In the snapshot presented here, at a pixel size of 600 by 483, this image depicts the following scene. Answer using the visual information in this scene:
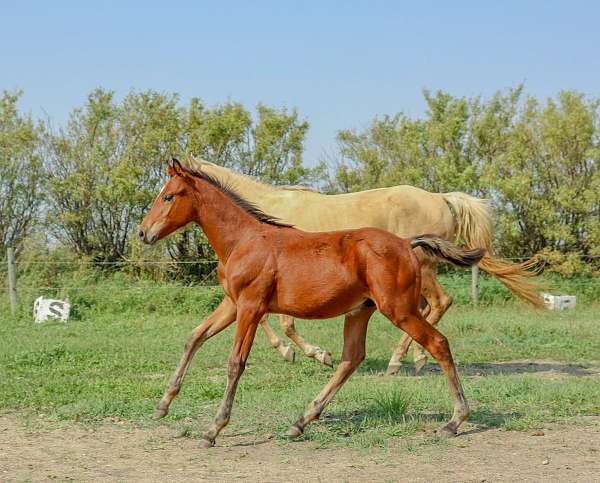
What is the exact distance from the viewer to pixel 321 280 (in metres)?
6.09

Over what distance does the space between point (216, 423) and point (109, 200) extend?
11.7 metres

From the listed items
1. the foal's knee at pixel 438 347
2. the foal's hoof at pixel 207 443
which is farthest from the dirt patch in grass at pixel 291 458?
the foal's knee at pixel 438 347

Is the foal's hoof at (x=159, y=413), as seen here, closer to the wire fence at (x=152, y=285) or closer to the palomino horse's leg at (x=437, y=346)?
the palomino horse's leg at (x=437, y=346)

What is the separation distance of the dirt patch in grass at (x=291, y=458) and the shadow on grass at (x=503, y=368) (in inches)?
113

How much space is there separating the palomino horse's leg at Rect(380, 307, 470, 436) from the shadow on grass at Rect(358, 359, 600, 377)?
2953 millimetres

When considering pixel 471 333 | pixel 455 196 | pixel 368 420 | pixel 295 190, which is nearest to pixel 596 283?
pixel 471 333

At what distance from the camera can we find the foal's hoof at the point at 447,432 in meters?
5.91

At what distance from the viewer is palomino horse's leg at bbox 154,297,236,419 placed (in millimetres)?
6699

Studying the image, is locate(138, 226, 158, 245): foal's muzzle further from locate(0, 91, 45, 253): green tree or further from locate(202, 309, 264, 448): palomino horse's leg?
locate(0, 91, 45, 253): green tree

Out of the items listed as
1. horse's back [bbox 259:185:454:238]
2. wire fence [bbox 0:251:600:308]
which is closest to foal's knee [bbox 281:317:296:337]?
horse's back [bbox 259:185:454:238]

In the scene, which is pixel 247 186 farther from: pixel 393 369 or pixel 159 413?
pixel 159 413

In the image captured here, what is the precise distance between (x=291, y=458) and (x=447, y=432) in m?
1.18

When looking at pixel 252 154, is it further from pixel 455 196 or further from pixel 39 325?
pixel 455 196

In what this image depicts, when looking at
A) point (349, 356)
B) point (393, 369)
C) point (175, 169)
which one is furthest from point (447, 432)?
point (393, 369)
